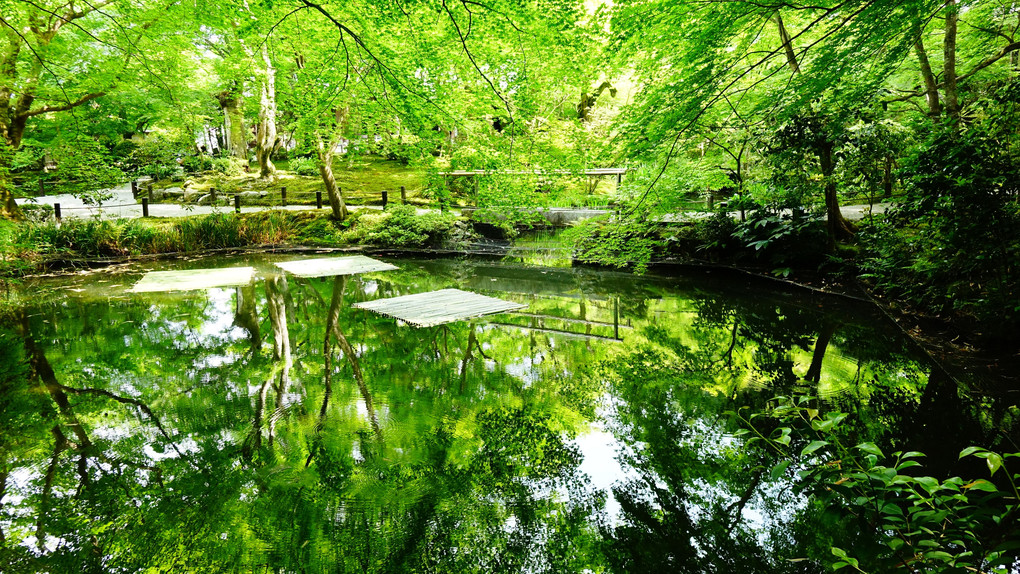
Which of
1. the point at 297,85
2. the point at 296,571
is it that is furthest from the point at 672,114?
the point at 297,85

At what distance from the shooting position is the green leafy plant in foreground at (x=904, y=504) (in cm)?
134

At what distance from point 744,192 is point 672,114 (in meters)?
4.59

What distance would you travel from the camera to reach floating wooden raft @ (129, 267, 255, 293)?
7055 mm

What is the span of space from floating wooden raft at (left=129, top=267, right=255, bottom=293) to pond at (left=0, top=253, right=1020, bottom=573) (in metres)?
1.17

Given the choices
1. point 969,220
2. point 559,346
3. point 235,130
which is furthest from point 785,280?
point 235,130

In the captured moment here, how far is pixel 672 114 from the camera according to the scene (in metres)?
4.48

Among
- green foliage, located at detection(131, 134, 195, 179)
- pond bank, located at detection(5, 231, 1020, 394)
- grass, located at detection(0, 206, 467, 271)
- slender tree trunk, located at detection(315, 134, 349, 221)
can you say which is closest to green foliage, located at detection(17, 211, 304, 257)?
grass, located at detection(0, 206, 467, 271)

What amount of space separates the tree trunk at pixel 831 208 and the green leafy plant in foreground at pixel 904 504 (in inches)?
203

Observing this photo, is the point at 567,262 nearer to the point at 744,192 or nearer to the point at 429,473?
the point at 744,192

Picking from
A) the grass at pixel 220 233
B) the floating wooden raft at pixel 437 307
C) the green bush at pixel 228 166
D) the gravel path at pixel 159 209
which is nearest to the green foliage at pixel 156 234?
the grass at pixel 220 233

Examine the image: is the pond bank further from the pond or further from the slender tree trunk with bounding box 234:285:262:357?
the slender tree trunk with bounding box 234:285:262:357

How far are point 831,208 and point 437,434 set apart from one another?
7.02 meters

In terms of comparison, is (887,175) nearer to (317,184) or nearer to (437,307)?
(437,307)

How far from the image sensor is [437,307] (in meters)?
6.08
